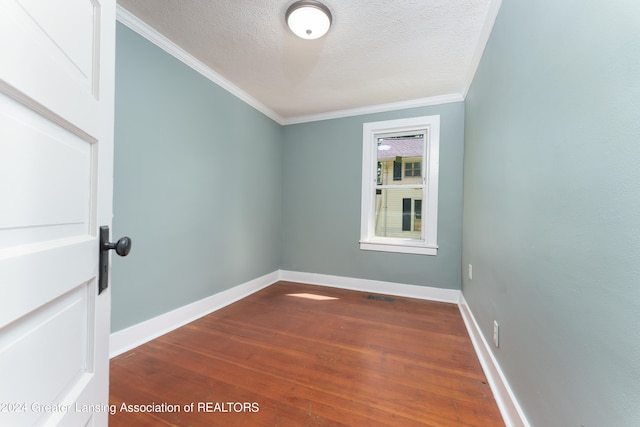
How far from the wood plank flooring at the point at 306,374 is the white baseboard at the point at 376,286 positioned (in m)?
0.42

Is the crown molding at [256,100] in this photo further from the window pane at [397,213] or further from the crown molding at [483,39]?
the window pane at [397,213]

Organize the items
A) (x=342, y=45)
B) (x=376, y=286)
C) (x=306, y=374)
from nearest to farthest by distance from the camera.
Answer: (x=306, y=374), (x=342, y=45), (x=376, y=286)

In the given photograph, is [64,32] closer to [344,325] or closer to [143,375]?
[143,375]

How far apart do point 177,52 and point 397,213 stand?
2.93 m

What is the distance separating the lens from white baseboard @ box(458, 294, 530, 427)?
1177mm

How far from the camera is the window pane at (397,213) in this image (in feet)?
10.6

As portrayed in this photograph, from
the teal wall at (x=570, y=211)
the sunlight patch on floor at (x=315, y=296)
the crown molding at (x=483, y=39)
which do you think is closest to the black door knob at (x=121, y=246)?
the teal wall at (x=570, y=211)

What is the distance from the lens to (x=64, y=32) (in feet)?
1.68

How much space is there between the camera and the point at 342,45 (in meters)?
2.03

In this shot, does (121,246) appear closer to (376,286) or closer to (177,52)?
(177,52)

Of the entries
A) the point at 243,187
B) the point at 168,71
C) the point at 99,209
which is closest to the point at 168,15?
the point at 168,71

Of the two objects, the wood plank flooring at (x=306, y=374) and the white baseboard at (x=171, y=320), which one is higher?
the white baseboard at (x=171, y=320)

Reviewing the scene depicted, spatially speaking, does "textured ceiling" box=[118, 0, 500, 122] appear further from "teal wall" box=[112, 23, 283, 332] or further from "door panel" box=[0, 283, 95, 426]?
"door panel" box=[0, 283, 95, 426]

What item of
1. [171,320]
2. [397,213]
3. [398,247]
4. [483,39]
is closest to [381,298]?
[398,247]
